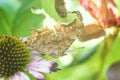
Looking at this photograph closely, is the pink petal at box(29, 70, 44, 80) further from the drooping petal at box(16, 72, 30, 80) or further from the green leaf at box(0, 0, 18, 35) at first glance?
the green leaf at box(0, 0, 18, 35)

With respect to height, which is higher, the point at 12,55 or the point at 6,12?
the point at 6,12

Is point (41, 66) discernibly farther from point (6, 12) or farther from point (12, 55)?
point (6, 12)

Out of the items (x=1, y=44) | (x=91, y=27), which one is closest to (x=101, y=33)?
(x=91, y=27)

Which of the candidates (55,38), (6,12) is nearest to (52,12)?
(55,38)

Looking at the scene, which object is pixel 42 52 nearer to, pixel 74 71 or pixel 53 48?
pixel 53 48

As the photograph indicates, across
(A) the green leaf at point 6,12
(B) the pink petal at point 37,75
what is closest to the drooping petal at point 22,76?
(B) the pink petal at point 37,75

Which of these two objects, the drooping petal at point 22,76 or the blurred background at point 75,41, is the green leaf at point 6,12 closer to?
the blurred background at point 75,41
